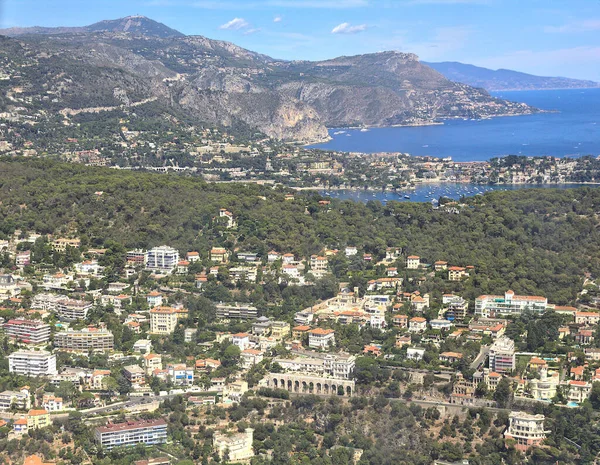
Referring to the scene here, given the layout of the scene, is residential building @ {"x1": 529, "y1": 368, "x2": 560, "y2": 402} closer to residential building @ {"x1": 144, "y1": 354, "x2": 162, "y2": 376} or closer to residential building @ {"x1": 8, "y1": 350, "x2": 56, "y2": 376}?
residential building @ {"x1": 144, "y1": 354, "x2": 162, "y2": 376}

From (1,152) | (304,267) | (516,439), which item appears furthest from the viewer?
(1,152)

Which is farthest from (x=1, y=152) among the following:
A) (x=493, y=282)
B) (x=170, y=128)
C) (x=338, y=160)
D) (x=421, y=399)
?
(x=421, y=399)

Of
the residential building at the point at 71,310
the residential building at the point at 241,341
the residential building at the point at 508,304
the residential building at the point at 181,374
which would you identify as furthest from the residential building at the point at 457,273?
the residential building at the point at 71,310

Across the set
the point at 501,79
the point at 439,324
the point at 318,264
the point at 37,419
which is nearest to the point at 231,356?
the point at 37,419

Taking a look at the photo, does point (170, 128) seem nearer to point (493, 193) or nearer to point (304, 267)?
point (493, 193)

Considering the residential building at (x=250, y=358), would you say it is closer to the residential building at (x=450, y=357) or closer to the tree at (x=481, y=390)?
the residential building at (x=450, y=357)
